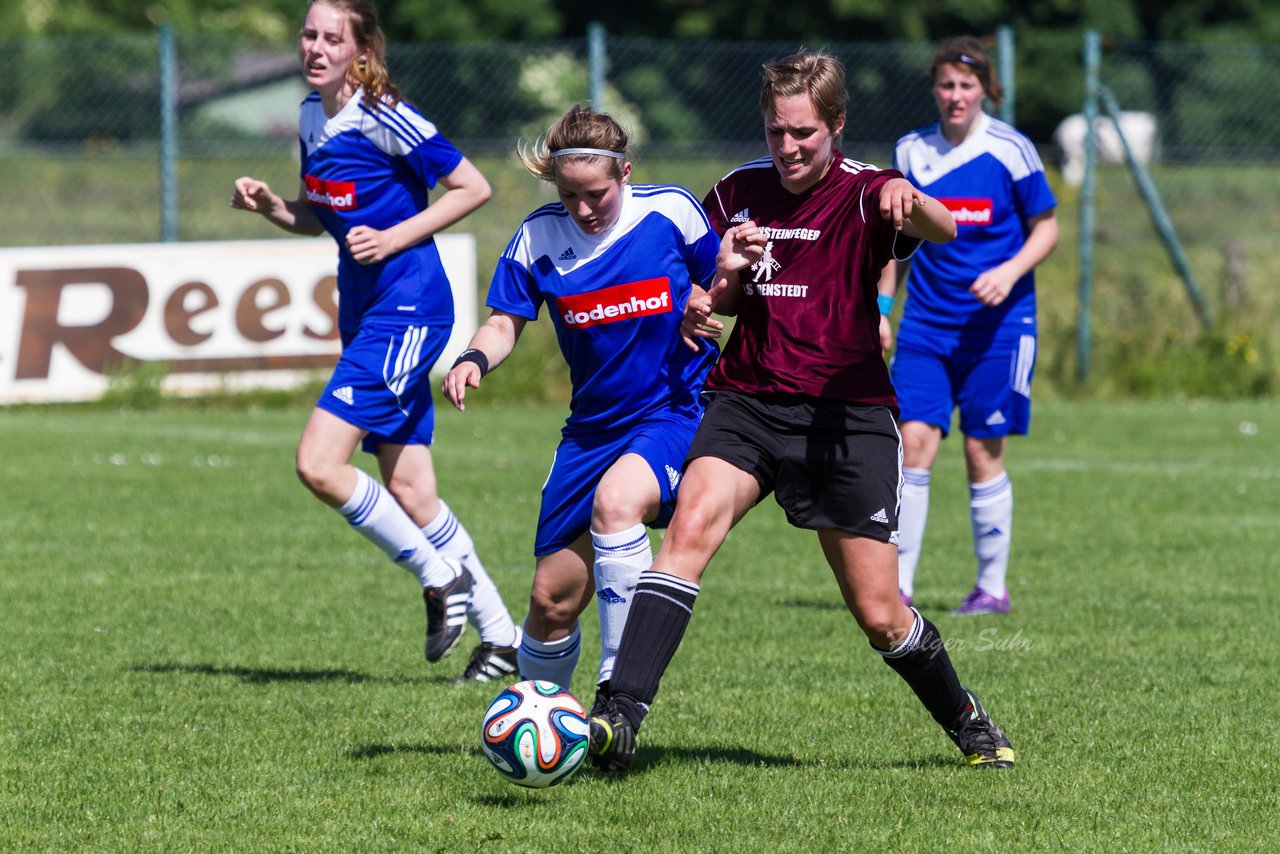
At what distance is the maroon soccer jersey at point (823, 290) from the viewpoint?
474 centimetres

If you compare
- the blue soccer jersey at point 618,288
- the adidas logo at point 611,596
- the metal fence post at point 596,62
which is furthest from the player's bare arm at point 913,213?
the metal fence post at point 596,62

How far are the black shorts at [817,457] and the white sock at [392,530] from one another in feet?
5.83

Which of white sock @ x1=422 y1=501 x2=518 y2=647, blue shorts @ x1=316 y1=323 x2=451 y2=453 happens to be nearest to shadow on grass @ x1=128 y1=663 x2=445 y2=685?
white sock @ x1=422 y1=501 x2=518 y2=647

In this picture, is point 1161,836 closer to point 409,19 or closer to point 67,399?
point 67,399

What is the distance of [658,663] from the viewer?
4.52 m

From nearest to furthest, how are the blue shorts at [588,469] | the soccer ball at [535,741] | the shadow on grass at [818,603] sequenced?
the soccer ball at [535,741]
the blue shorts at [588,469]
the shadow on grass at [818,603]

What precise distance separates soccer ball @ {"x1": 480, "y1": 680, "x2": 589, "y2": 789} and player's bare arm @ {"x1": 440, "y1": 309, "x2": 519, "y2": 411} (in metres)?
0.78

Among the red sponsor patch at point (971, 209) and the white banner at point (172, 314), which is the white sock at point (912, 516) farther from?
the white banner at point (172, 314)

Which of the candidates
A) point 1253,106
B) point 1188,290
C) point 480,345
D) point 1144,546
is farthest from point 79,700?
point 1253,106

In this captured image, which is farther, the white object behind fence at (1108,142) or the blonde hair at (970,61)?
the white object behind fence at (1108,142)

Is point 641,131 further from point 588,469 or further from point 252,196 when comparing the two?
point 588,469

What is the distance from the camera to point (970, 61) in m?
7.38

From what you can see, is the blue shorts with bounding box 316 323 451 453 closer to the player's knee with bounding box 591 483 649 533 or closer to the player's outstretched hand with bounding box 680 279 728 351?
the player's knee with bounding box 591 483 649 533

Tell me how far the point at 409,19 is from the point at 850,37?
11.1 meters
